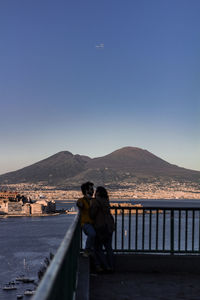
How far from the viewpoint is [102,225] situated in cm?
707

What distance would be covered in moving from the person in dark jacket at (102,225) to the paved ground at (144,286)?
0.23m

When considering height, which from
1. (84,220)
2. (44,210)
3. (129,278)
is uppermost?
(84,220)

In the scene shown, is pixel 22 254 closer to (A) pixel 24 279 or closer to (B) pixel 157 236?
(A) pixel 24 279

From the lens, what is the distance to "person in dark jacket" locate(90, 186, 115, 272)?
274 inches

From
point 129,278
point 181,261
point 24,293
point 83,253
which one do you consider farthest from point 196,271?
point 24,293

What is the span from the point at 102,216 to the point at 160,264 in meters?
1.42

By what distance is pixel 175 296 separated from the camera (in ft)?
19.7

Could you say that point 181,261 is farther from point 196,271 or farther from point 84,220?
point 84,220

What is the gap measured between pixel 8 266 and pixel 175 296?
60594 mm

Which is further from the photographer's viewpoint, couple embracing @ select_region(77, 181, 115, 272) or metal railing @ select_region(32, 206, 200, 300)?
couple embracing @ select_region(77, 181, 115, 272)

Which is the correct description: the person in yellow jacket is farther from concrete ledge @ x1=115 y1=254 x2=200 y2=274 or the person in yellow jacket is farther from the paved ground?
concrete ledge @ x1=115 y1=254 x2=200 y2=274

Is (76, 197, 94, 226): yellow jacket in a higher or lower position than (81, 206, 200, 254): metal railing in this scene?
higher

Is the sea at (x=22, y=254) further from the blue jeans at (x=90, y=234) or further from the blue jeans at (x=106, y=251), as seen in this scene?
the blue jeans at (x=90, y=234)

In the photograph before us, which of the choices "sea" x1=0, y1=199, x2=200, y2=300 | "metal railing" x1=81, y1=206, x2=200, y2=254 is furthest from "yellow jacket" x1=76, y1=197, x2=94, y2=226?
"sea" x1=0, y1=199, x2=200, y2=300
